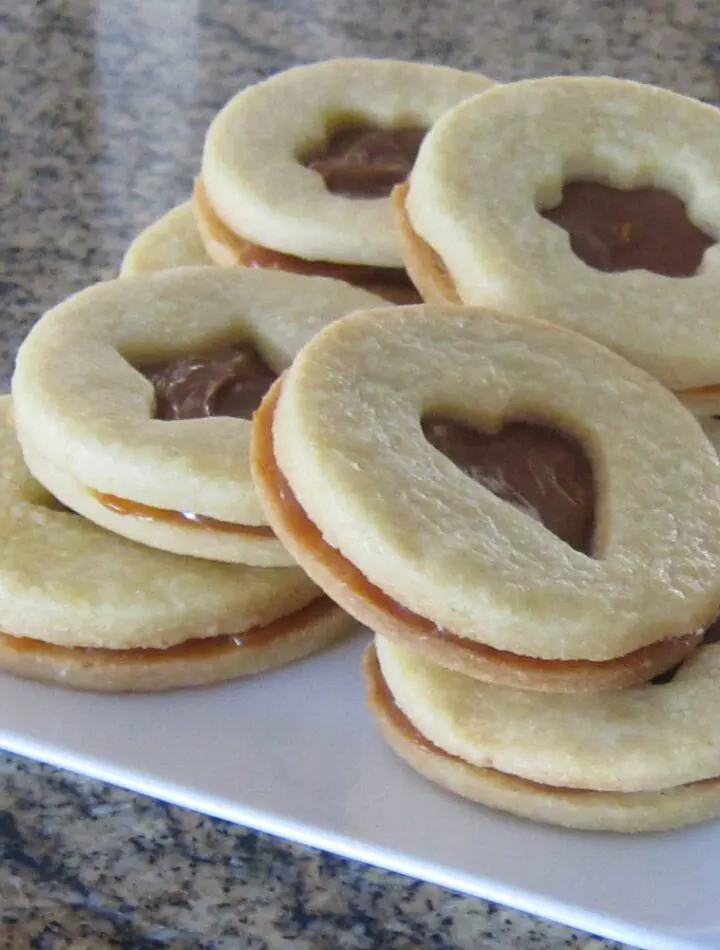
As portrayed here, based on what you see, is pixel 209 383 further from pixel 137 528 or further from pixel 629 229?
pixel 629 229

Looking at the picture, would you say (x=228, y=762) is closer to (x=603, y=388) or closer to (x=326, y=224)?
(x=603, y=388)

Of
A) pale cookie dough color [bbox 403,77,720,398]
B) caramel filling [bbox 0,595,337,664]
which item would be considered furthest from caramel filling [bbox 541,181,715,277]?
caramel filling [bbox 0,595,337,664]

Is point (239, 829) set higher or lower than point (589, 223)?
lower

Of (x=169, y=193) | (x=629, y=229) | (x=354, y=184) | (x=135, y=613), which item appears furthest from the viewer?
(x=169, y=193)

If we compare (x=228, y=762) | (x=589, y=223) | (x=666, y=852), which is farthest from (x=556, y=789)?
(x=589, y=223)

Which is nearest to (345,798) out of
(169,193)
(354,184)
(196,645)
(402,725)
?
(402,725)

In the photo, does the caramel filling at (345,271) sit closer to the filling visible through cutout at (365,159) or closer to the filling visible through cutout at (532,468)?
the filling visible through cutout at (365,159)

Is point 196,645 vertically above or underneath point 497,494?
underneath
